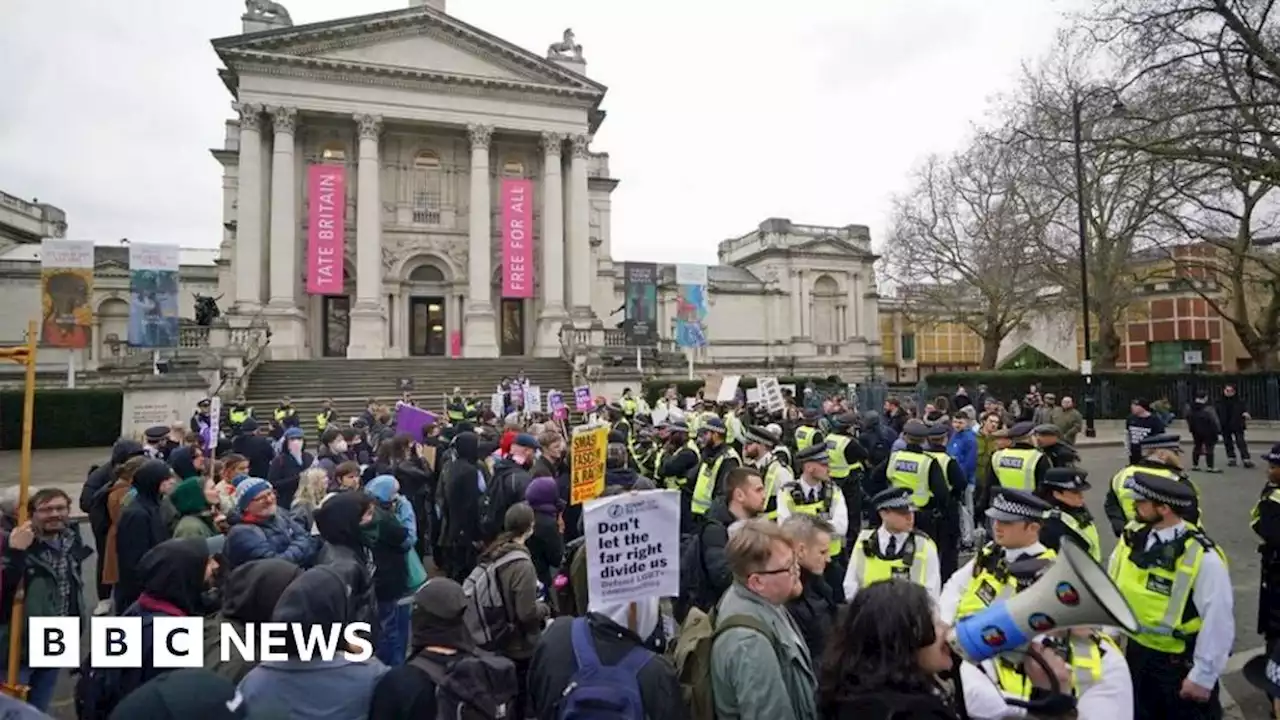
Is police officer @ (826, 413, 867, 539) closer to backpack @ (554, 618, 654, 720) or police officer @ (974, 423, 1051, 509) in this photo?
police officer @ (974, 423, 1051, 509)

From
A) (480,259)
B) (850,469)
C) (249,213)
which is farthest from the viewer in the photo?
(480,259)

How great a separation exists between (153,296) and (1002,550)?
97.8 ft

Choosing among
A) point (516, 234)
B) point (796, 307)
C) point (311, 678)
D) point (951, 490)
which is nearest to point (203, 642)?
point (311, 678)

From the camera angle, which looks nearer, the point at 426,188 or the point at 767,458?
the point at 767,458

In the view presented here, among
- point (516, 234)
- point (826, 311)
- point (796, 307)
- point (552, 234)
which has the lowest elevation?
point (826, 311)

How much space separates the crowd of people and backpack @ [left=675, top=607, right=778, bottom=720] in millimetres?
11

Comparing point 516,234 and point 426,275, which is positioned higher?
point 516,234

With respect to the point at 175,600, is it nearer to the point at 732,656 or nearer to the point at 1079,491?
the point at 732,656

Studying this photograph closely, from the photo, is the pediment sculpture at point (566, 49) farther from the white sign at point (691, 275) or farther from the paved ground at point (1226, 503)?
the paved ground at point (1226, 503)

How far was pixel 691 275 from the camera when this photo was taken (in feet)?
107

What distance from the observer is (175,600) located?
3242 millimetres

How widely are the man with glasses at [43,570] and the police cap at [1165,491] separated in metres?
6.69

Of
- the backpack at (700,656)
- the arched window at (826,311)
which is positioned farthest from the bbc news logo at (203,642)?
the arched window at (826,311)

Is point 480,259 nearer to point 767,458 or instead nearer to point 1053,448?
point 767,458
